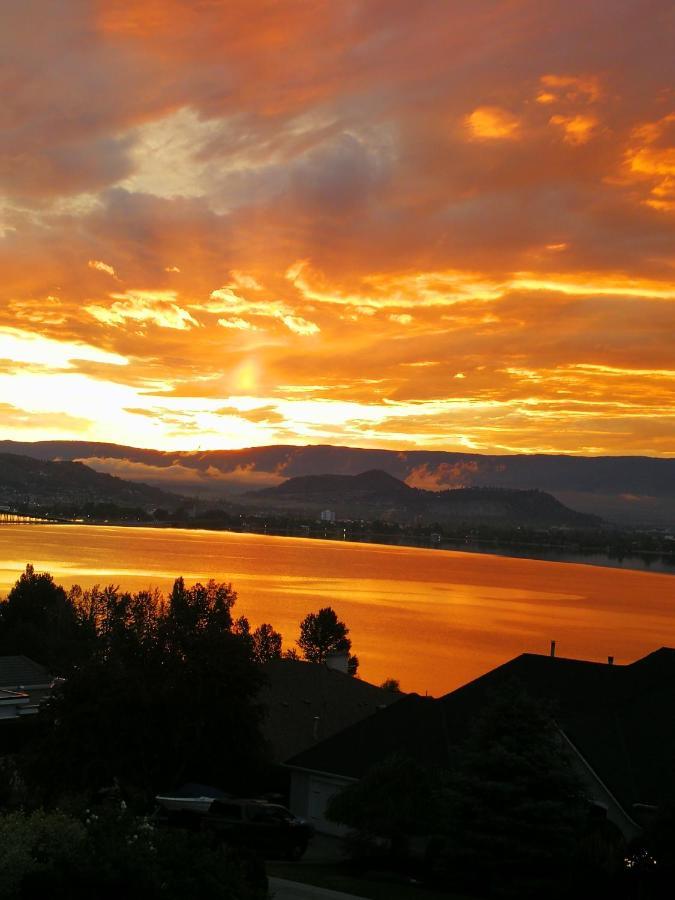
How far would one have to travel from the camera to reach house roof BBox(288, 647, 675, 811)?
20.0m

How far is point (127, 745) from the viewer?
23.8 m

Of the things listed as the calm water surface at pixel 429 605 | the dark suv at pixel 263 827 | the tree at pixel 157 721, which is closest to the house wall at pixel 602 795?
the dark suv at pixel 263 827

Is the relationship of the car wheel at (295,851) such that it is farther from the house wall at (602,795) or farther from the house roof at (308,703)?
the house roof at (308,703)

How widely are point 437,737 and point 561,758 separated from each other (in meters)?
6.21

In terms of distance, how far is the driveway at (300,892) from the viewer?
13430 mm

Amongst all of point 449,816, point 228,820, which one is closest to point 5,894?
point 228,820

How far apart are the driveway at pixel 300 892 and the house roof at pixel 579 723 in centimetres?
543

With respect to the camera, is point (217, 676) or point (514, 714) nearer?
point (514, 714)

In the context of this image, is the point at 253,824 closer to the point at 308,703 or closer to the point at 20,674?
the point at 308,703

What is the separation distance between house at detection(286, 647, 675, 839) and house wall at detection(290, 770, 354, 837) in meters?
0.02

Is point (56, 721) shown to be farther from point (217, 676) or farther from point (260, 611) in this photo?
point (260, 611)

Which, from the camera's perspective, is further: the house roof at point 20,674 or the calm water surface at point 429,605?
the calm water surface at point 429,605

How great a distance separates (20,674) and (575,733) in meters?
24.4

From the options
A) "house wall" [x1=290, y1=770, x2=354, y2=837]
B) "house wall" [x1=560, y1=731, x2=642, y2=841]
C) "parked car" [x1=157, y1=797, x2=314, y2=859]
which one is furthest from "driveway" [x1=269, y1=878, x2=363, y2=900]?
"house wall" [x1=290, y1=770, x2=354, y2=837]
